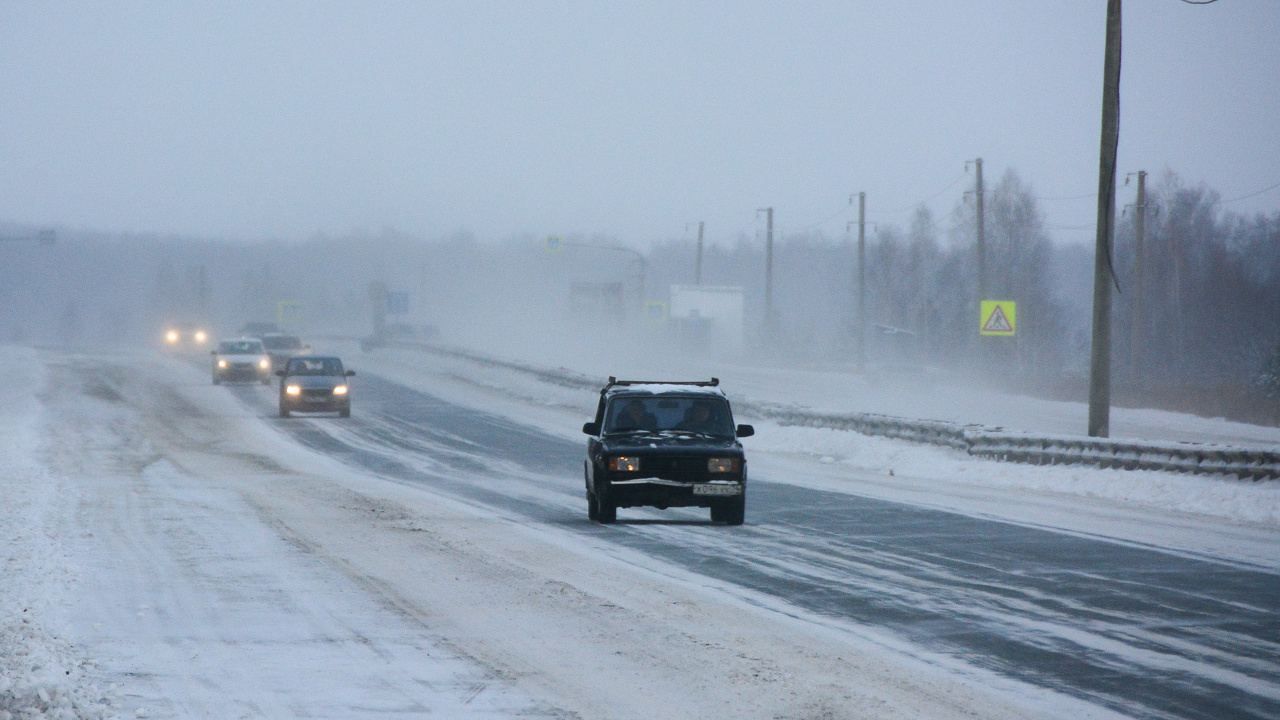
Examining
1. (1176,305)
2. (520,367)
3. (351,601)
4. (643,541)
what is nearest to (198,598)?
(351,601)

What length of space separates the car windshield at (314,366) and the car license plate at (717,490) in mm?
23263

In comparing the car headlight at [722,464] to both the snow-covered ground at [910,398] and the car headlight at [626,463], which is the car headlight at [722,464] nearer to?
the car headlight at [626,463]

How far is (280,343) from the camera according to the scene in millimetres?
51688

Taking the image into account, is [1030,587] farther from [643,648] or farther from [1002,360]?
[1002,360]

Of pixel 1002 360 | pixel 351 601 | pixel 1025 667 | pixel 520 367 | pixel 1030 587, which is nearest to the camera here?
pixel 1025 667

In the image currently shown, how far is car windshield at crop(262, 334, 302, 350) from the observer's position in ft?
169

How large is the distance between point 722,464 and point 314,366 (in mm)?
24416

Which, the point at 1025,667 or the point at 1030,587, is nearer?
the point at 1025,667

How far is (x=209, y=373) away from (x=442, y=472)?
34.0 meters

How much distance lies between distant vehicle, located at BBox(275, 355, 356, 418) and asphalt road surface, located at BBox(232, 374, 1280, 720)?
14.6 meters

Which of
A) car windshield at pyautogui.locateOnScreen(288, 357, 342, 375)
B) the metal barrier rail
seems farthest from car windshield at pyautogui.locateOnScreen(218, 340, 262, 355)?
the metal barrier rail

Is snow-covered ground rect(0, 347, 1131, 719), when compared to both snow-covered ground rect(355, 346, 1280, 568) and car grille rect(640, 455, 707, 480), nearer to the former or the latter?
car grille rect(640, 455, 707, 480)

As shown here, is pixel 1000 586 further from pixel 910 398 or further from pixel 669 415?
pixel 910 398

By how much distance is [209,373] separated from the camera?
5500 centimetres
